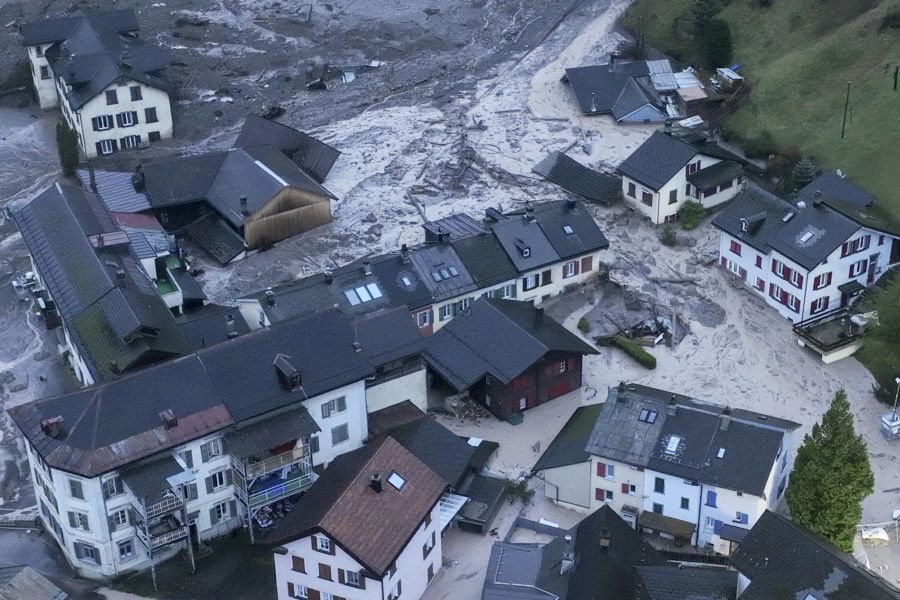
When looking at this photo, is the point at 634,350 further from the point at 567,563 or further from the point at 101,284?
the point at 101,284

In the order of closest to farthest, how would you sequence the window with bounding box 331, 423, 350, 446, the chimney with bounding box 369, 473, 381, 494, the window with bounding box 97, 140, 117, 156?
the chimney with bounding box 369, 473, 381, 494, the window with bounding box 331, 423, 350, 446, the window with bounding box 97, 140, 117, 156

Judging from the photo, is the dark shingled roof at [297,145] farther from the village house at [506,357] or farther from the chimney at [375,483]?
the chimney at [375,483]

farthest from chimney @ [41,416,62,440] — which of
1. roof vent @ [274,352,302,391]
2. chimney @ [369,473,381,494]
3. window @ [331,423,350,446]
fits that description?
chimney @ [369,473,381,494]

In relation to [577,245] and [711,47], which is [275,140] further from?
[711,47]

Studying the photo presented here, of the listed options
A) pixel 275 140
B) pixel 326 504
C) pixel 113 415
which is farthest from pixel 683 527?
pixel 275 140

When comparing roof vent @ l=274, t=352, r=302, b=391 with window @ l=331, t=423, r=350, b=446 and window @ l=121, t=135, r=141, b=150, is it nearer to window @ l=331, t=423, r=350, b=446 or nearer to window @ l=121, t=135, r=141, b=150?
window @ l=331, t=423, r=350, b=446
